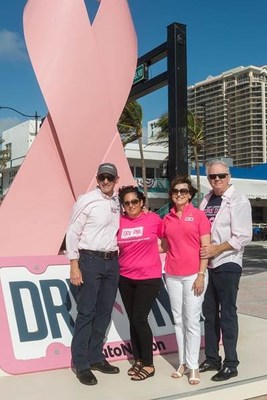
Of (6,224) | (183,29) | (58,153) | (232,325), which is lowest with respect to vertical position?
(232,325)

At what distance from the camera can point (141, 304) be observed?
148 inches

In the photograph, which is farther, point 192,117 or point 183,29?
point 192,117

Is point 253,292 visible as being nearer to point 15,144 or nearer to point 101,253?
point 101,253

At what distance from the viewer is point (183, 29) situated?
6.00m

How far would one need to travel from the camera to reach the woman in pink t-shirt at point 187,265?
3.72 metres

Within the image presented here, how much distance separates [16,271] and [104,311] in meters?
0.99

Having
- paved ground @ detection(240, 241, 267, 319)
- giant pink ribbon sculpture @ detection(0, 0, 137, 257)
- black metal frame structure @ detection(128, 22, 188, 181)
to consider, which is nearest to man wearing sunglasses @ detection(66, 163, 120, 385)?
giant pink ribbon sculpture @ detection(0, 0, 137, 257)

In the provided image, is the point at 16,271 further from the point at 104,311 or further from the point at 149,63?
the point at 149,63

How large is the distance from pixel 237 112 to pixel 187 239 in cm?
5841

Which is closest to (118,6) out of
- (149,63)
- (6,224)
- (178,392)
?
(149,63)

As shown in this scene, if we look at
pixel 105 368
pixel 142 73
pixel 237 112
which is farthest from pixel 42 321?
pixel 237 112

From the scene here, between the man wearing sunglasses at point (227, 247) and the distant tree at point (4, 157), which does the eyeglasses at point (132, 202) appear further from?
the distant tree at point (4, 157)

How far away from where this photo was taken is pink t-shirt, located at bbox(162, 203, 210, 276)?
3715 mm

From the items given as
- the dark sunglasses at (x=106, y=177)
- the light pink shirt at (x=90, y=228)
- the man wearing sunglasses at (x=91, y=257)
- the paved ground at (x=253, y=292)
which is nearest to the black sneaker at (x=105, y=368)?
the man wearing sunglasses at (x=91, y=257)
